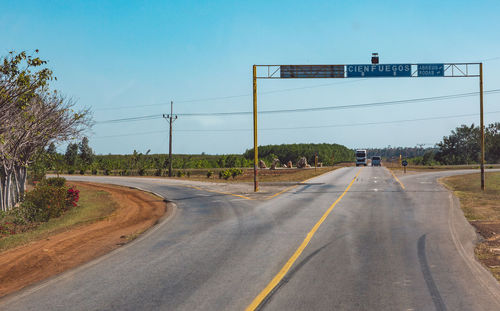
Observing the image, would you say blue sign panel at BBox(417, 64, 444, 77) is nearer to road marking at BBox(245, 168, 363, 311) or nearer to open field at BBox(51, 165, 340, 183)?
open field at BBox(51, 165, 340, 183)

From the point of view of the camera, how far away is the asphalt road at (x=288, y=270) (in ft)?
20.9

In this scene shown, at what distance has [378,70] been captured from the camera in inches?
1011

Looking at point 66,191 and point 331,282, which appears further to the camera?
point 66,191

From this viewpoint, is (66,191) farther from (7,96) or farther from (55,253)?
(55,253)

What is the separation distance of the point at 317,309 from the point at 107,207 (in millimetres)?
17468

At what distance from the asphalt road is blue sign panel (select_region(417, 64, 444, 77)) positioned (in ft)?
45.9

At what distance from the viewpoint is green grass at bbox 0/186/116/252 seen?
12445 millimetres

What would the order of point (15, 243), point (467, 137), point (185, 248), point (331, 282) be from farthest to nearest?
1. point (467, 137)
2. point (15, 243)
3. point (185, 248)
4. point (331, 282)

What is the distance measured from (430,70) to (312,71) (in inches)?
328

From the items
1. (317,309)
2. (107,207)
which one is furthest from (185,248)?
(107,207)

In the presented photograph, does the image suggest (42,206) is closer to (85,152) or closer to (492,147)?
(85,152)

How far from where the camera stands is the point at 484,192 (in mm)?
24422

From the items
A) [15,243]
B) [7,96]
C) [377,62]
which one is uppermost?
[377,62]

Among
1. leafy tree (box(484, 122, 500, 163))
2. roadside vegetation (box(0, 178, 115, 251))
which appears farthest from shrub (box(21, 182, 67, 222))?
leafy tree (box(484, 122, 500, 163))
